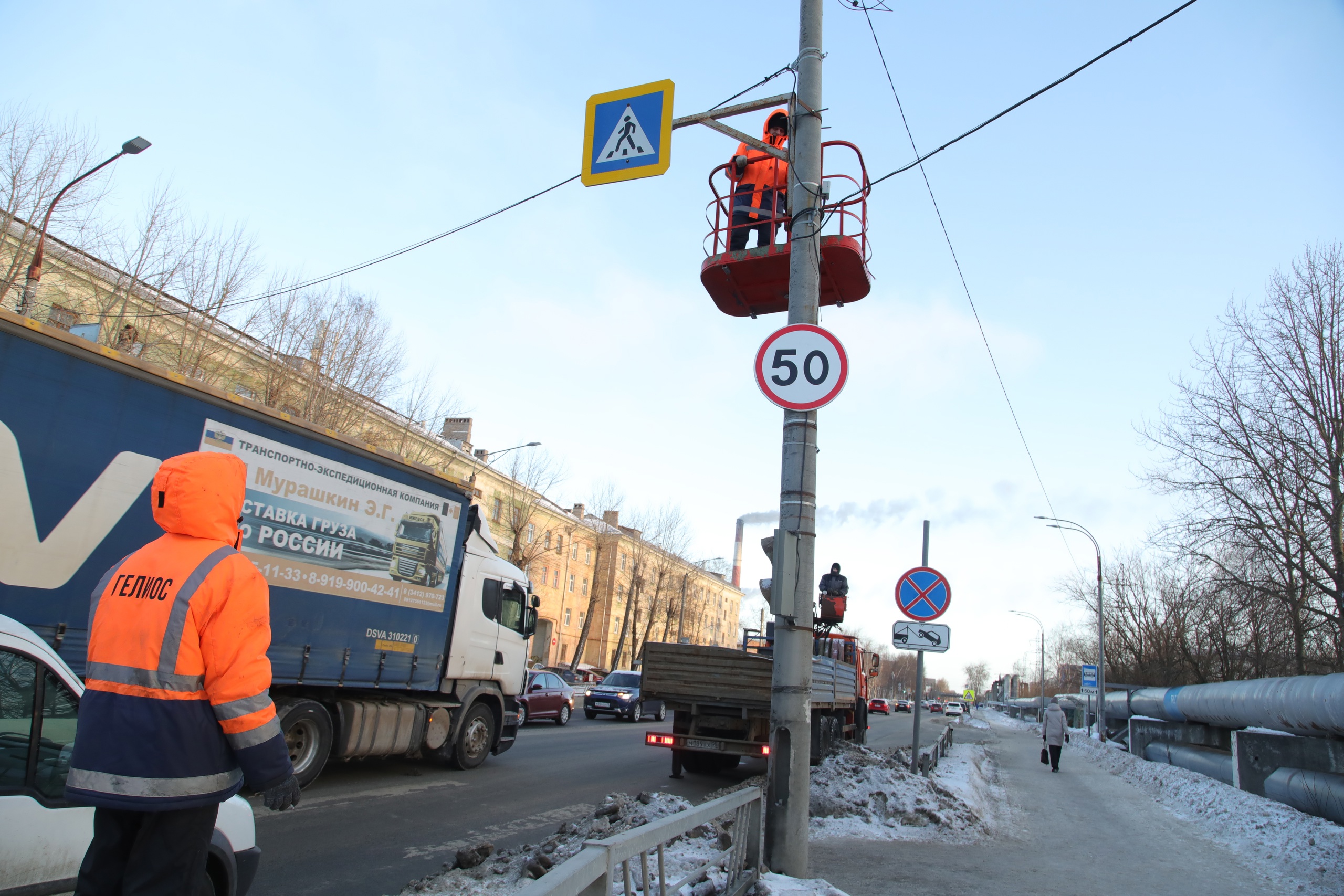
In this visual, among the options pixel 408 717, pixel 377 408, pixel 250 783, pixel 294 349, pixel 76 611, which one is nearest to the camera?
pixel 250 783

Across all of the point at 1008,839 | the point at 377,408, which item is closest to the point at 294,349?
the point at 377,408

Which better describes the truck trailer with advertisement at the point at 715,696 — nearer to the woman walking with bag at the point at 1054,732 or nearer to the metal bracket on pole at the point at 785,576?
the metal bracket on pole at the point at 785,576

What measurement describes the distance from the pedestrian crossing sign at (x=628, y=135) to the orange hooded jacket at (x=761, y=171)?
1.66 metres

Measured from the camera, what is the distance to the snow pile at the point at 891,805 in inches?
336

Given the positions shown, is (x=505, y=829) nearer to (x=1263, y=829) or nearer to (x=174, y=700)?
(x=174, y=700)

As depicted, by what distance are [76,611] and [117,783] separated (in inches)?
224

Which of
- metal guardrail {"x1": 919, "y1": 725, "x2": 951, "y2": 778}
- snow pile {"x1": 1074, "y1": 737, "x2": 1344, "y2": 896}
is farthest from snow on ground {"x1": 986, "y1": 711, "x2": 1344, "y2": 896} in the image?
metal guardrail {"x1": 919, "y1": 725, "x2": 951, "y2": 778}

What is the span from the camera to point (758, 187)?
827 centimetres

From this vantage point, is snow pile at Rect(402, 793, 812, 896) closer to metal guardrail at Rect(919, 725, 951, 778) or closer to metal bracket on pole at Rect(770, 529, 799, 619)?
metal bracket on pole at Rect(770, 529, 799, 619)

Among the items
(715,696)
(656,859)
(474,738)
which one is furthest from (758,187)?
(474,738)

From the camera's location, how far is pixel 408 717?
10.6m

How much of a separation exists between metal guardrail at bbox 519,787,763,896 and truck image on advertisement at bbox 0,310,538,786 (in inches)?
152

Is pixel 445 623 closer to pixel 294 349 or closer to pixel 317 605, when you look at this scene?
pixel 317 605

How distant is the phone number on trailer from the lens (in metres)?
8.56
